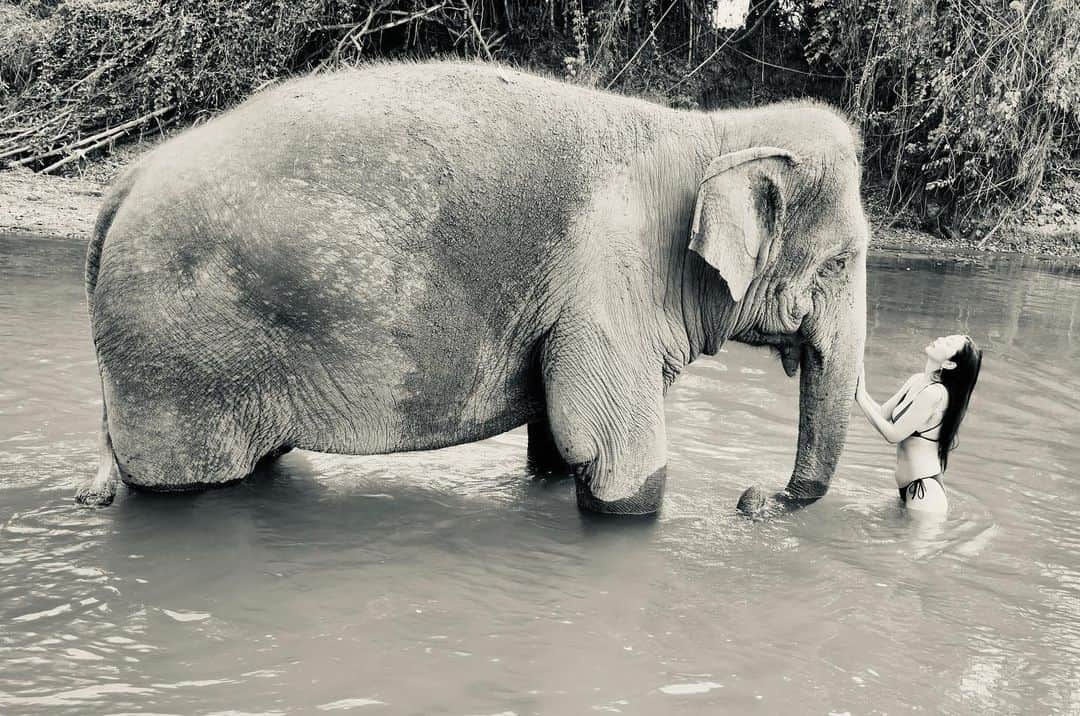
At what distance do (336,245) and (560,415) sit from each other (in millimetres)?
1024

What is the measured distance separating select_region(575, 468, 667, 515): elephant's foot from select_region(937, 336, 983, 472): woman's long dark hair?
62.3 inches

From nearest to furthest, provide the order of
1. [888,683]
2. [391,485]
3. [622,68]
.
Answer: [888,683]
[391,485]
[622,68]

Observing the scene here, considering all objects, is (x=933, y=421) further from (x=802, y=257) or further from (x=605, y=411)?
(x=605, y=411)

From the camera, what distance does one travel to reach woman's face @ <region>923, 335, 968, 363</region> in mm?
5020

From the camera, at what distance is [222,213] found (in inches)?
148

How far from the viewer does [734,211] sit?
411cm

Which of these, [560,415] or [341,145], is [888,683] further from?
[341,145]

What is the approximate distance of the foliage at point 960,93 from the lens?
42.9 ft

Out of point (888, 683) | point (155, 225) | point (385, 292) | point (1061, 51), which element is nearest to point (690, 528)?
point (888, 683)

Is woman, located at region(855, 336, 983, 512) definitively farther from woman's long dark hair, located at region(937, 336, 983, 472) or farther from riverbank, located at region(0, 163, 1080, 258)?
riverbank, located at region(0, 163, 1080, 258)

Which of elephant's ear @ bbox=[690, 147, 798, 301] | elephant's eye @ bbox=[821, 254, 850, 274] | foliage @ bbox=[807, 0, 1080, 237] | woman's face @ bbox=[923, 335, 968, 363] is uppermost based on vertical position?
foliage @ bbox=[807, 0, 1080, 237]

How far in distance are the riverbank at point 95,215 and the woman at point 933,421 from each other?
27.8 ft

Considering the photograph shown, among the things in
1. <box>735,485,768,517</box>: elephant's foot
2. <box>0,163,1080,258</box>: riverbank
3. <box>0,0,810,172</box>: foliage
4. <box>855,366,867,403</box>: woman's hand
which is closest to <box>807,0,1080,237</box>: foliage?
<box>0,163,1080,258</box>: riverbank

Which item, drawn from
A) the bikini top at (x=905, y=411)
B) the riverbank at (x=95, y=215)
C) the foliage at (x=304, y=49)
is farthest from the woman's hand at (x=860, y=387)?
the foliage at (x=304, y=49)
